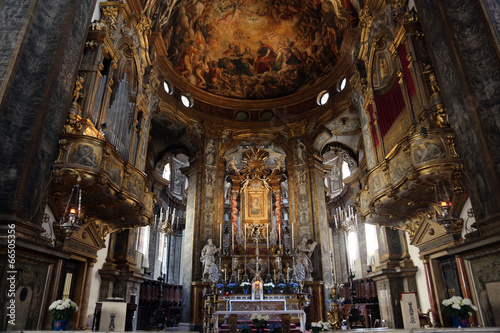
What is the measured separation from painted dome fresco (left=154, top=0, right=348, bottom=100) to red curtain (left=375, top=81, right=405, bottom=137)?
7.04 m

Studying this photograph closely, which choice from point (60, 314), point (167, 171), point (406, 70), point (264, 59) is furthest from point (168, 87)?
point (60, 314)

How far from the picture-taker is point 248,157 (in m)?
21.5

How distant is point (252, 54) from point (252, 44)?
0.61m

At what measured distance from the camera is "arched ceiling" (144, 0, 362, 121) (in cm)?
1992

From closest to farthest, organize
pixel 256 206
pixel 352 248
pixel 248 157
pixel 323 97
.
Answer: pixel 256 206, pixel 323 97, pixel 248 157, pixel 352 248

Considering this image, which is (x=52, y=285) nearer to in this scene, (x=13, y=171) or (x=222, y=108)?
(x=13, y=171)

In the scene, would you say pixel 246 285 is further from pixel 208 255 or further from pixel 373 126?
pixel 373 126

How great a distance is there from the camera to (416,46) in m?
11.0

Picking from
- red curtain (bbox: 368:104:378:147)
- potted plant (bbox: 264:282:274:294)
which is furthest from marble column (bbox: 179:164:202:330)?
red curtain (bbox: 368:104:378:147)

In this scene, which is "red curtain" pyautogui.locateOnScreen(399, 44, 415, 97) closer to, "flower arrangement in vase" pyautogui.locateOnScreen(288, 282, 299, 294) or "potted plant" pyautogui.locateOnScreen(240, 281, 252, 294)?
"flower arrangement in vase" pyautogui.locateOnScreen(288, 282, 299, 294)

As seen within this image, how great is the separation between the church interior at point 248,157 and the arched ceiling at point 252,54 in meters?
0.11

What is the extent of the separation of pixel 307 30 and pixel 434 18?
483 inches

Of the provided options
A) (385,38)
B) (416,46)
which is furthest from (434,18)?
(385,38)

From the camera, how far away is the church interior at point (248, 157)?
777 centimetres
